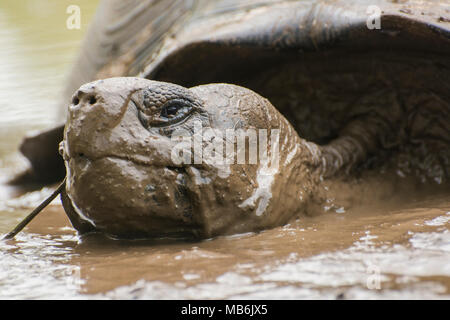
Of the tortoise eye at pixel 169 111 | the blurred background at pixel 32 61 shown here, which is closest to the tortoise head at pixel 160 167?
the tortoise eye at pixel 169 111

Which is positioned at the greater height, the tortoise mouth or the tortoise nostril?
the tortoise nostril

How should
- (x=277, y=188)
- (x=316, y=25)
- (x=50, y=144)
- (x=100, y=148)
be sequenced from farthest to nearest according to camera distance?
(x=50, y=144), (x=316, y=25), (x=277, y=188), (x=100, y=148)

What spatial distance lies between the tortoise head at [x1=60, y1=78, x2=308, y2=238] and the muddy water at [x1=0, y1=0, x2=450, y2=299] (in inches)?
2.6

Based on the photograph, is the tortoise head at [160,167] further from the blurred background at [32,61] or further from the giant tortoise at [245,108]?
the blurred background at [32,61]

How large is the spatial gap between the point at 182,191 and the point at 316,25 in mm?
1001

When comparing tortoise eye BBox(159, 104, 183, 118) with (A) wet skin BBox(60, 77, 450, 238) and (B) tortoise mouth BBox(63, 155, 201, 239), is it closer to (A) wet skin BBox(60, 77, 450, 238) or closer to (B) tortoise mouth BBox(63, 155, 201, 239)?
(A) wet skin BBox(60, 77, 450, 238)

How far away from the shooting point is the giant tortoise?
157cm

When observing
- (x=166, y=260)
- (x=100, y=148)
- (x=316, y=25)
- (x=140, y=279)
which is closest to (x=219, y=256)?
(x=166, y=260)

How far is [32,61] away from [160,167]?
20.5ft

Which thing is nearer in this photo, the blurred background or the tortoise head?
the tortoise head

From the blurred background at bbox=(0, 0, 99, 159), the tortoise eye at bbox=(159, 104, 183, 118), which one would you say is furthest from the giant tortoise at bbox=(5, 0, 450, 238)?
the blurred background at bbox=(0, 0, 99, 159)

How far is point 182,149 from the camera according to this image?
159 centimetres

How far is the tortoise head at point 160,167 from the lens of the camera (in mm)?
1549
